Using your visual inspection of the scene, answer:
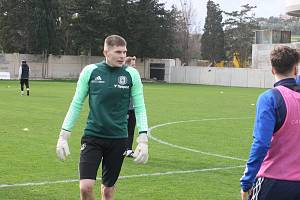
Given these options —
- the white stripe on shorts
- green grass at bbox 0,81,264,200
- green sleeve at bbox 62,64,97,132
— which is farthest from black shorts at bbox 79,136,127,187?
the white stripe on shorts

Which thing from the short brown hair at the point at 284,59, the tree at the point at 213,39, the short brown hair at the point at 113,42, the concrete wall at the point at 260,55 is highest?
the tree at the point at 213,39

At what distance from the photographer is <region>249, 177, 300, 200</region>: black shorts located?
4.22m

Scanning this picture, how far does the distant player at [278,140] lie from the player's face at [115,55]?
6.90 ft

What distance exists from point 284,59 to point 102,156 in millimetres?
2595

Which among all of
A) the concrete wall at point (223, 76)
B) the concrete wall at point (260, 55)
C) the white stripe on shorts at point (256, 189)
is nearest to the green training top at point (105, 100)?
the white stripe on shorts at point (256, 189)

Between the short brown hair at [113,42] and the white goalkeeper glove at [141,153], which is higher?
the short brown hair at [113,42]

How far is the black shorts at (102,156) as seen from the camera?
585 centimetres

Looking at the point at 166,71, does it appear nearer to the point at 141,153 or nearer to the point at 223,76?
the point at 223,76

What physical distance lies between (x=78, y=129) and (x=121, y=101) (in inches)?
392

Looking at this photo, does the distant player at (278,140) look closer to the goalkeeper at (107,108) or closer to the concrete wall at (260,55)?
the goalkeeper at (107,108)

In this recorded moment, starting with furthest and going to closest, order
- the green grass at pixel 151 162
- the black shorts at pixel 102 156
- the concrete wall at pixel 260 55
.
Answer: the concrete wall at pixel 260 55, the green grass at pixel 151 162, the black shorts at pixel 102 156

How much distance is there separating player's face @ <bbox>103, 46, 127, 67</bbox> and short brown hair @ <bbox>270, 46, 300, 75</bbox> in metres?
2.11

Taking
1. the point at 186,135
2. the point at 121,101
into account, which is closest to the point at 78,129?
the point at 186,135

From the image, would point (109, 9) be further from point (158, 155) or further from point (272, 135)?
point (272, 135)
